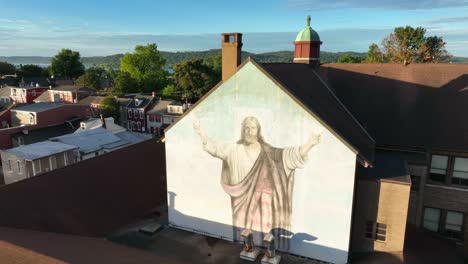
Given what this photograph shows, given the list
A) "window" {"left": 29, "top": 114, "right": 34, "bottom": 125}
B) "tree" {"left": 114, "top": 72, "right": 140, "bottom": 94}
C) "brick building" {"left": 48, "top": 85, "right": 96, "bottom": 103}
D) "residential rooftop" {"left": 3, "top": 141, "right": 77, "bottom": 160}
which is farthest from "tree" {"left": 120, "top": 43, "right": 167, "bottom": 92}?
"residential rooftop" {"left": 3, "top": 141, "right": 77, "bottom": 160}

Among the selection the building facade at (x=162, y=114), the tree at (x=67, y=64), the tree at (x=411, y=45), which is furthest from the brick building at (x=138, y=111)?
the tree at (x=67, y=64)

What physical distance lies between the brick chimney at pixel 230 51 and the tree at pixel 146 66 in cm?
7360

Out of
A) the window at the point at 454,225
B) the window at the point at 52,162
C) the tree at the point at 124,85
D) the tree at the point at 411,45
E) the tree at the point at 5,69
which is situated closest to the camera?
the window at the point at 454,225

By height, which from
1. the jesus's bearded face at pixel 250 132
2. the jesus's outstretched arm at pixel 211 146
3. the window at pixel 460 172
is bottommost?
A: the window at pixel 460 172

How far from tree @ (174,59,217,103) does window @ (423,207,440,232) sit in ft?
209

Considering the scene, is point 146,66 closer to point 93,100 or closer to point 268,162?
point 93,100

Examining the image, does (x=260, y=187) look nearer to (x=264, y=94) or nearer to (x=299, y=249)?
(x=299, y=249)

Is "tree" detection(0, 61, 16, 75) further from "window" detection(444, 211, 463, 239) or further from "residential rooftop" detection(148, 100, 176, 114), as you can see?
"window" detection(444, 211, 463, 239)

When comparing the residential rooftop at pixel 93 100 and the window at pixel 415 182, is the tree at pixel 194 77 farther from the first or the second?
the window at pixel 415 182

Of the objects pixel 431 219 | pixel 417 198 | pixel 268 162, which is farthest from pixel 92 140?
pixel 431 219

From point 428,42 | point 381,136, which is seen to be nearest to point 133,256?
point 381,136

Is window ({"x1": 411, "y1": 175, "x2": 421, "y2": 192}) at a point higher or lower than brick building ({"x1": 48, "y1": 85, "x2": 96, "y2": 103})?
lower

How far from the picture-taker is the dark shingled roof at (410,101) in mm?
18047

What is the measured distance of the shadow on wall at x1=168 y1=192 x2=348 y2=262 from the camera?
49.2ft
